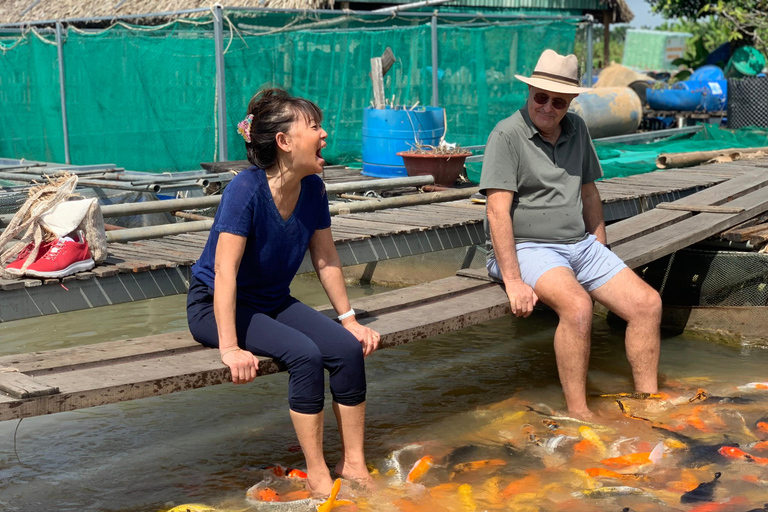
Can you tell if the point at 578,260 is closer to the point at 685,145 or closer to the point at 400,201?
the point at 400,201

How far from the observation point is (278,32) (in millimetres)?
11125

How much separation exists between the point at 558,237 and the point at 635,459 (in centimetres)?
124

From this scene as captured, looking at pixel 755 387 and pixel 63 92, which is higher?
pixel 63 92

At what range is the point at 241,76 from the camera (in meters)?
10.9

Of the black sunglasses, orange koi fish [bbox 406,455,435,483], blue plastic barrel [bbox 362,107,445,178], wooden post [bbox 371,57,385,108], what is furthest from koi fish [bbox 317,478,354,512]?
wooden post [bbox 371,57,385,108]

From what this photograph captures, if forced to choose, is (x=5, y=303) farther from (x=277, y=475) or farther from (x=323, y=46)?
(x=323, y=46)

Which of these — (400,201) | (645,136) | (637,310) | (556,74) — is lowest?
(645,136)

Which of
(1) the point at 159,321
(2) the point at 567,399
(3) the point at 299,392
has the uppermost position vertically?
(3) the point at 299,392

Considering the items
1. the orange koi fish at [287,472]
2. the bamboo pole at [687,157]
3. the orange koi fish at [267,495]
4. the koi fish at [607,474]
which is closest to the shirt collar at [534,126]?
the koi fish at [607,474]

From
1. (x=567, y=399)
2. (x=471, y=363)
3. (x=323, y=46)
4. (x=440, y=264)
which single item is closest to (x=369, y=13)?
(x=323, y=46)

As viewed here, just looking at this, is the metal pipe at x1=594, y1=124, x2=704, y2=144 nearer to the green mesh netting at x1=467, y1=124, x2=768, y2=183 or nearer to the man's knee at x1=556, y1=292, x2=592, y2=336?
the green mesh netting at x1=467, y1=124, x2=768, y2=183

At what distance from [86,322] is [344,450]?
441 cm

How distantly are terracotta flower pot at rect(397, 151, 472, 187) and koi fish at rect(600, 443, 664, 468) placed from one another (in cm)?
434

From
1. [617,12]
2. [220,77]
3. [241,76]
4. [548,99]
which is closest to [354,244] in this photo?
[548,99]
